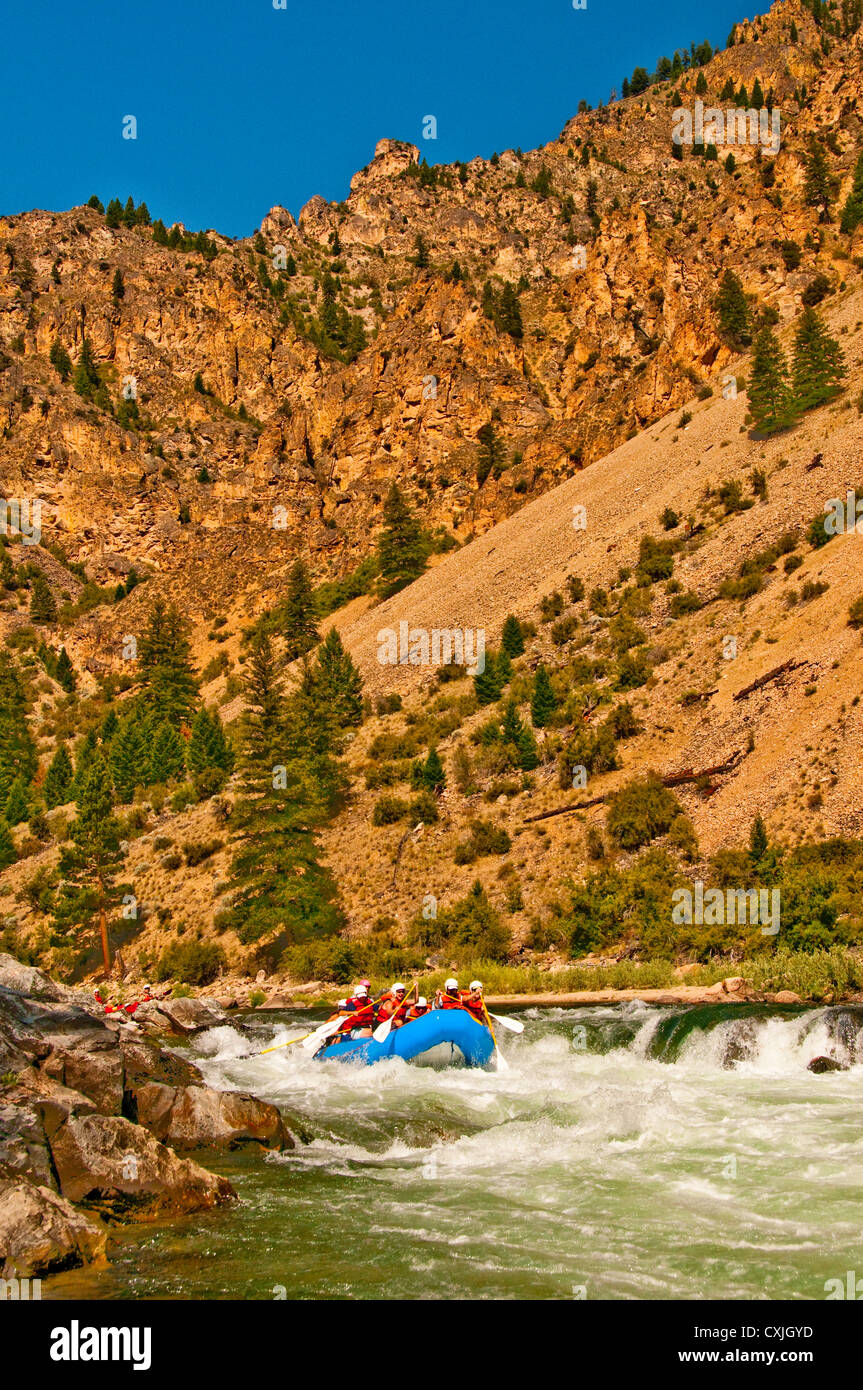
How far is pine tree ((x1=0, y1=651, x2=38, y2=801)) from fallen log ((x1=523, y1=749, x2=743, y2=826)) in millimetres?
45103

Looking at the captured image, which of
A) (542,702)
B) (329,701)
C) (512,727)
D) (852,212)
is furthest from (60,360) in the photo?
(512,727)

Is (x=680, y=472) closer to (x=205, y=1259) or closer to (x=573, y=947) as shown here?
(x=573, y=947)

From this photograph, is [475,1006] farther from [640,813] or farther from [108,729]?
[108,729]

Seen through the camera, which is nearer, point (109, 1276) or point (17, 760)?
point (109, 1276)

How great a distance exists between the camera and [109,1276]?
7.78 meters

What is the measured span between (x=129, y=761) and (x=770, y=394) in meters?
43.5

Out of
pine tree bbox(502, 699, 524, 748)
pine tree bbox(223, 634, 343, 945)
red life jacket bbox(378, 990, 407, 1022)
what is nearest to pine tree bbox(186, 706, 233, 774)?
pine tree bbox(223, 634, 343, 945)

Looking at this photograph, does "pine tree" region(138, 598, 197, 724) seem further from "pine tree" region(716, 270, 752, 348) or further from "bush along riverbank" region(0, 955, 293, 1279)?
"bush along riverbank" region(0, 955, 293, 1279)

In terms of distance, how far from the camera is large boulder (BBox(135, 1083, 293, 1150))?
40.2 ft

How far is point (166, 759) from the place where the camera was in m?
57.5

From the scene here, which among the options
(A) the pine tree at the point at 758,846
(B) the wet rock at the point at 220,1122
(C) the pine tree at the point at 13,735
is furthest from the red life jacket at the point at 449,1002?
(C) the pine tree at the point at 13,735
